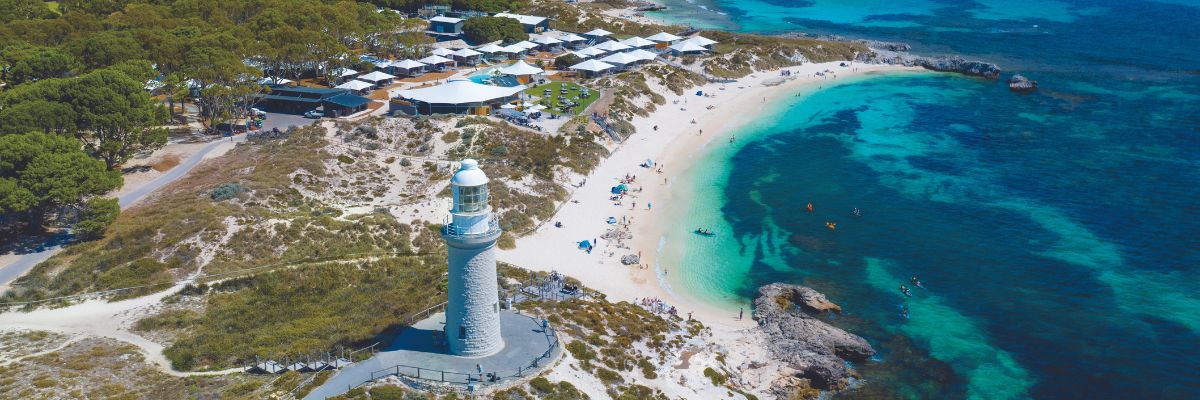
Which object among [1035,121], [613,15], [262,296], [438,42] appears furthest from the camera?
[613,15]

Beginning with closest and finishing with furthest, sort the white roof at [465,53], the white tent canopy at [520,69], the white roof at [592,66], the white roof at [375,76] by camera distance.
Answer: the white roof at [375,76], the white tent canopy at [520,69], the white roof at [592,66], the white roof at [465,53]

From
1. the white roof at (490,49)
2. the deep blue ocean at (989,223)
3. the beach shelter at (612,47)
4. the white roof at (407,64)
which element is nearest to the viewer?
the deep blue ocean at (989,223)

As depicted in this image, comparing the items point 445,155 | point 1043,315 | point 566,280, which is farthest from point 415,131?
point 1043,315

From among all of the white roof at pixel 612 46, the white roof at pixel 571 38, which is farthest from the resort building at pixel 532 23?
the white roof at pixel 612 46

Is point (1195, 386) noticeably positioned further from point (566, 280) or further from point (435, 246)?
point (435, 246)

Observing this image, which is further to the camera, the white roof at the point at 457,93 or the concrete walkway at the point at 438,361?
the white roof at the point at 457,93

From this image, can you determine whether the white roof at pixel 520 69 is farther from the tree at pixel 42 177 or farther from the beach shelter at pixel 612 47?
the tree at pixel 42 177

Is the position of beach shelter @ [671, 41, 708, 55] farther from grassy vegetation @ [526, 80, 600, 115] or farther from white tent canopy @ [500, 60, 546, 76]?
white tent canopy @ [500, 60, 546, 76]

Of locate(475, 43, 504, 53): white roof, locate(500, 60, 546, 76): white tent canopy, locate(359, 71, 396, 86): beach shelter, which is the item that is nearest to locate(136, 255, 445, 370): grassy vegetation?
locate(359, 71, 396, 86): beach shelter
